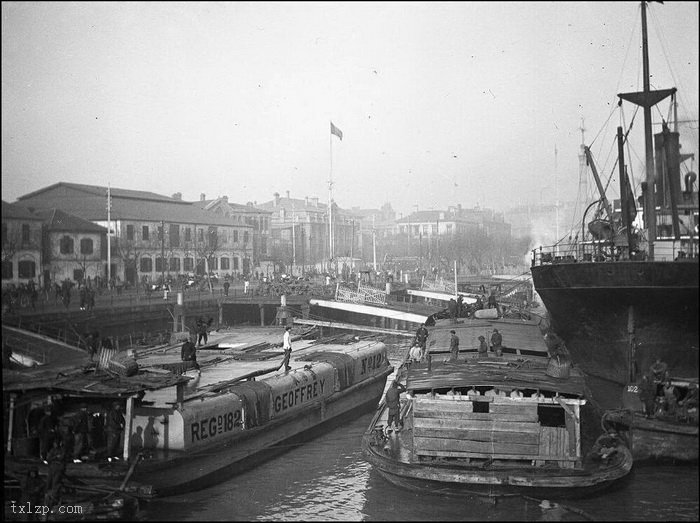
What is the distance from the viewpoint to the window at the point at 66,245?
3023 centimetres

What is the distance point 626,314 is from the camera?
13992 millimetres

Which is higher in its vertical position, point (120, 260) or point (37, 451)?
point (120, 260)

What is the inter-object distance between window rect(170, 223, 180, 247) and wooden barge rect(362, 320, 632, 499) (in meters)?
32.2

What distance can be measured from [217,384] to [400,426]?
486cm

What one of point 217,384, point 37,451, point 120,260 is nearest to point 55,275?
point 120,260

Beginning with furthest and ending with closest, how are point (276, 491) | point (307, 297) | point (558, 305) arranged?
point (307, 297) < point (558, 305) < point (276, 491)

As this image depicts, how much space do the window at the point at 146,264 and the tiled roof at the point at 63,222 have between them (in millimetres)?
8779

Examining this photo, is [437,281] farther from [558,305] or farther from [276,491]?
[276,491]

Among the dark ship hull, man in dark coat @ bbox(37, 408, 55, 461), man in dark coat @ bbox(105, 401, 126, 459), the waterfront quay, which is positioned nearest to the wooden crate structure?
the dark ship hull

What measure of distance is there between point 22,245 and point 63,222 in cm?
519

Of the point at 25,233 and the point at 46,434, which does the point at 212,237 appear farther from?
the point at 46,434

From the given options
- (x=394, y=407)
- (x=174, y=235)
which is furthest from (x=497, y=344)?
(x=174, y=235)

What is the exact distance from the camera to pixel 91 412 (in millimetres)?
12086

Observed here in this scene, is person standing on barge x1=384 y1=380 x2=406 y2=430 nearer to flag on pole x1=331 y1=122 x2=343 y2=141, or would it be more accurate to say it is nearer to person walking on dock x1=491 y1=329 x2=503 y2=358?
person walking on dock x1=491 y1=329 x2=503 y2=358
